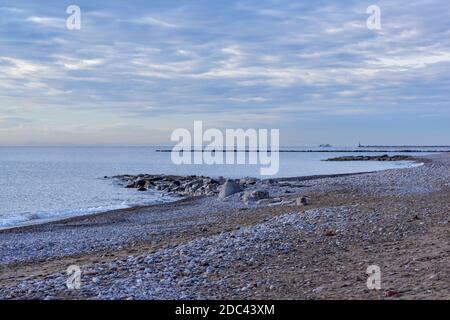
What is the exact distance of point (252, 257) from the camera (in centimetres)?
1202

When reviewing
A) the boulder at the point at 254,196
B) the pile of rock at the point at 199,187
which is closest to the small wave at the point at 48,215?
the pile of rock at the point at 199,187

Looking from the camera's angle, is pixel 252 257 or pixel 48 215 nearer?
pixel 252 257

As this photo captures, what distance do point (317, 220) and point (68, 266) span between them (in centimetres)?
703

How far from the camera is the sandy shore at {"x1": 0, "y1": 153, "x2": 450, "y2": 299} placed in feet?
30.3

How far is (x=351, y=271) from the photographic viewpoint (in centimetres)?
1012

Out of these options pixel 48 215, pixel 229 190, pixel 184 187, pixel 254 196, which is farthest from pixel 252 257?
pixel 184 187

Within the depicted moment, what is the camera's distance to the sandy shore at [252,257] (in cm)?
924

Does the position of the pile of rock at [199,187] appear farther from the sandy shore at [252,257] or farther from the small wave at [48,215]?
the sandy shore at [252,257]

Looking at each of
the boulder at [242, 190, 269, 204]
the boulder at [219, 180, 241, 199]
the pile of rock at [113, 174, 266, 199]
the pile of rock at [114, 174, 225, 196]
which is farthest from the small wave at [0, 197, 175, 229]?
the boulder at [242, 190, 269, 204]

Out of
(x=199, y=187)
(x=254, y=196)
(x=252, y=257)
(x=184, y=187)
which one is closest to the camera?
(x=252, y=257)

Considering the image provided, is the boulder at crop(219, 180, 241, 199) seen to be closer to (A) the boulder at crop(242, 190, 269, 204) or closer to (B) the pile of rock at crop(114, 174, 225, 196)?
(A) the boulder at crop(242, 190, 269, 204)

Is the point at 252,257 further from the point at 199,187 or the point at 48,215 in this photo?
the point at 199,187
